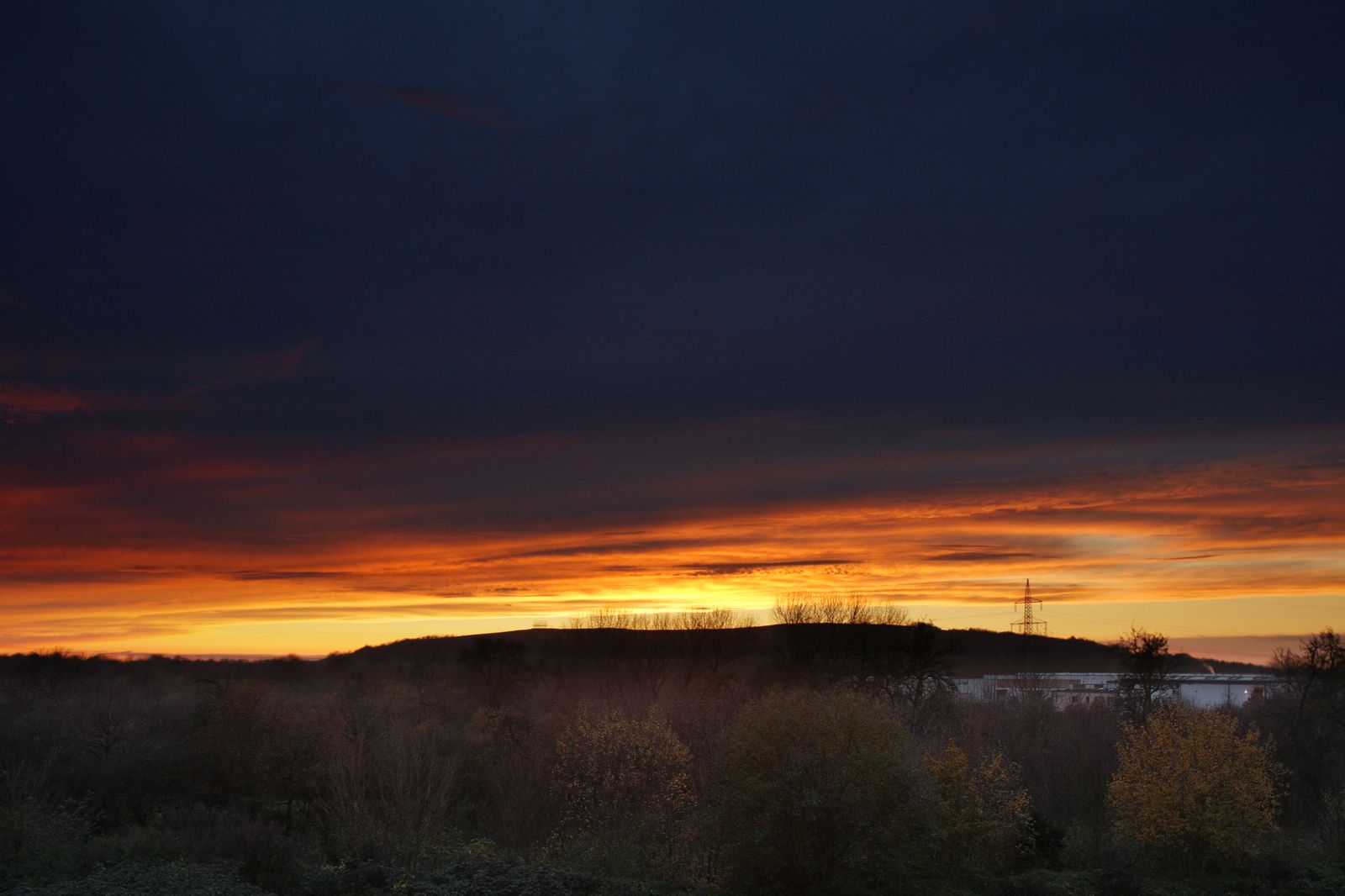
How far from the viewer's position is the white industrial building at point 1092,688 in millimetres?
99500

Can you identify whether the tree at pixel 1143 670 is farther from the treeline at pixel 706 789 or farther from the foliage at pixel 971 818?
the foliage at pixel 971 818

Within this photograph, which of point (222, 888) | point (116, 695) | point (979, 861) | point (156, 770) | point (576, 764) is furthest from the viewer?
point (116, 695)

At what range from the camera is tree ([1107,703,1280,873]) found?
119ft

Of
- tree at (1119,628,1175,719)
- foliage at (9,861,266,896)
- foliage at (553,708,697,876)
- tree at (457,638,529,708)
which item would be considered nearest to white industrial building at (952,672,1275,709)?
tree at (1119,628,1175,719)

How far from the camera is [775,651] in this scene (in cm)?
9212

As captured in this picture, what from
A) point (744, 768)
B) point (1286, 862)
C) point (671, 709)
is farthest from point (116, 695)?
point (1286, 862)

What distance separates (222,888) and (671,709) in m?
48.1

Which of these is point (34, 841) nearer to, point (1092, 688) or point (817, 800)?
point (817, 800)

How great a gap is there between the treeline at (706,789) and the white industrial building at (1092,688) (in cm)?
1077

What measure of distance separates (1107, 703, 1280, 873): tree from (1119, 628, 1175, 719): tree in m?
38.2

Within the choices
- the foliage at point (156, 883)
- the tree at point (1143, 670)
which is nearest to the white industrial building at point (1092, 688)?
the tree at point (1143, 670)

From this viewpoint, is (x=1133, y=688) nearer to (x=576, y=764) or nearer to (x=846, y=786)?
(x=576, y=764)

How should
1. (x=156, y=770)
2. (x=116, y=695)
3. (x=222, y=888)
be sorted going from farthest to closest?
(x=116, y=695), (x=156, y=770), (x=222, y=888)

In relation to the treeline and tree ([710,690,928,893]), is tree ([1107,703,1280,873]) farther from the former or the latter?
tree ([710,690,928,893])
